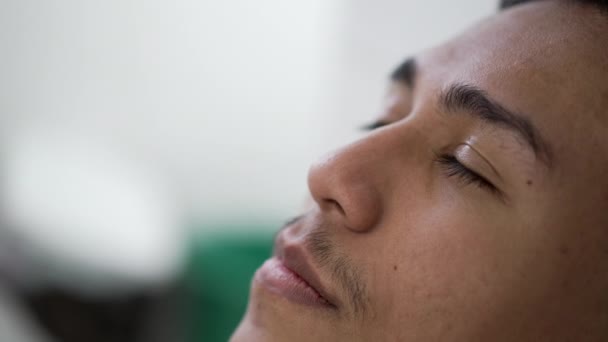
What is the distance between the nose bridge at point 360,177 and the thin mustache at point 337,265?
3 centimetres

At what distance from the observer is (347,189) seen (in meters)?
0.63

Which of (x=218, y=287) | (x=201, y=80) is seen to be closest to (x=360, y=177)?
(x=218, y=287)

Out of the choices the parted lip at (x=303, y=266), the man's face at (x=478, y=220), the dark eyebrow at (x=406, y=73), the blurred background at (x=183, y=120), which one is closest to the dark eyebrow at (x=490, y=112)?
the man's face at (x=478, y=220)

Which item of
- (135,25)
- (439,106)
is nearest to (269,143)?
(135,25)

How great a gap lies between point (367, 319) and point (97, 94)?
1569mm

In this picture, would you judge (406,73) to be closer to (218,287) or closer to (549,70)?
(549,70)

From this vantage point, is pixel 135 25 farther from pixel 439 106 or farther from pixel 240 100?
pixel 439 106

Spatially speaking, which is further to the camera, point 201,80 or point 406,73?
point 201,80

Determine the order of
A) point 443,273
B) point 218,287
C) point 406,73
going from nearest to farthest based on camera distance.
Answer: point 443,273, point 406,73, point 218,287

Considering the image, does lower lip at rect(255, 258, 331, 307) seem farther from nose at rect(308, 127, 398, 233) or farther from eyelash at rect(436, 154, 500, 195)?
eyelash at rect(436, 154, 500, 195)

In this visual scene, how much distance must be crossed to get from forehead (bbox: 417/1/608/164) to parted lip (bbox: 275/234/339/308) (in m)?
0.26

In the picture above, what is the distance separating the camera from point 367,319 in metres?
0.61

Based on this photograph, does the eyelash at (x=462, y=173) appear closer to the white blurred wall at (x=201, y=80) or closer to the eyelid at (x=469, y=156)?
the eyelid at (x=469, y=156)

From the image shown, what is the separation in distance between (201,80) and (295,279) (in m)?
1.39
